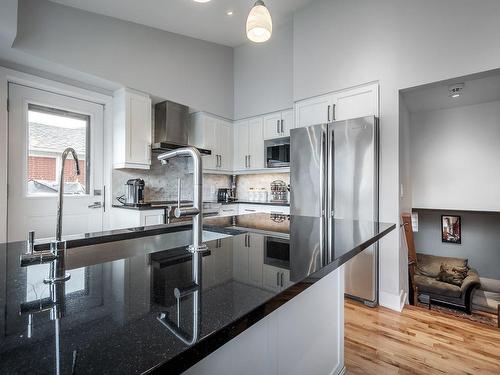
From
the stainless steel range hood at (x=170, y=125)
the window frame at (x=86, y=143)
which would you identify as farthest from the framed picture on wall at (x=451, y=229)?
the window frame at (x=86, y=143)

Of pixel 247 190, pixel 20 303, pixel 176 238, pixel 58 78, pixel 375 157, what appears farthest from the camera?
pixel 247 190

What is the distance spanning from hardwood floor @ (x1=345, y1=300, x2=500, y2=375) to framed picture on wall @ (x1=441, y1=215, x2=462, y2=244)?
332cm

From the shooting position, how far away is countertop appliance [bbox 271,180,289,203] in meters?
4.21

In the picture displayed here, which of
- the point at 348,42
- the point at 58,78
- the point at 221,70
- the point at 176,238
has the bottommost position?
the point at 176,238

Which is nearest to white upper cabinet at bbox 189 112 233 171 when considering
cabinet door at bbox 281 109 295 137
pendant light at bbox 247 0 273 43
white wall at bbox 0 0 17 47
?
cabinet door at bbox 281 109 295 137

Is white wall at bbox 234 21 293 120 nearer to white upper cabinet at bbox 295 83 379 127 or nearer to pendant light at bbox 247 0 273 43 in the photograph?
white upper cabinet at bbox 295 83 379 127

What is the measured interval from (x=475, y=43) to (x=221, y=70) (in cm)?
333

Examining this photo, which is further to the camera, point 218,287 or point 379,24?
point 379,24

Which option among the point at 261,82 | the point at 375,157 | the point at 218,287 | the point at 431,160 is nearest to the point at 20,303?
the point at 218,287

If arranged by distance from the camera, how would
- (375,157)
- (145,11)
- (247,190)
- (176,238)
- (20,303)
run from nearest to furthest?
1. (20,303)
2. (176,238)
3. (375,157)
4. (145,11)
5. (247,190)

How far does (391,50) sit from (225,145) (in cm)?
266

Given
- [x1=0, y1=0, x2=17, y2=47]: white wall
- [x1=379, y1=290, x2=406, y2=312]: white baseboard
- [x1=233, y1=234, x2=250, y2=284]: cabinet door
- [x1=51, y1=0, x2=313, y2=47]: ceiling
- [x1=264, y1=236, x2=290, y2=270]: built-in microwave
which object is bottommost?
[x1=379, y1=290, x2=406, y2=312]: white baseboard

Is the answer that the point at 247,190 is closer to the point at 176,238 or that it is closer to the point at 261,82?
the point at 261,82

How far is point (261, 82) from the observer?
167 inches
